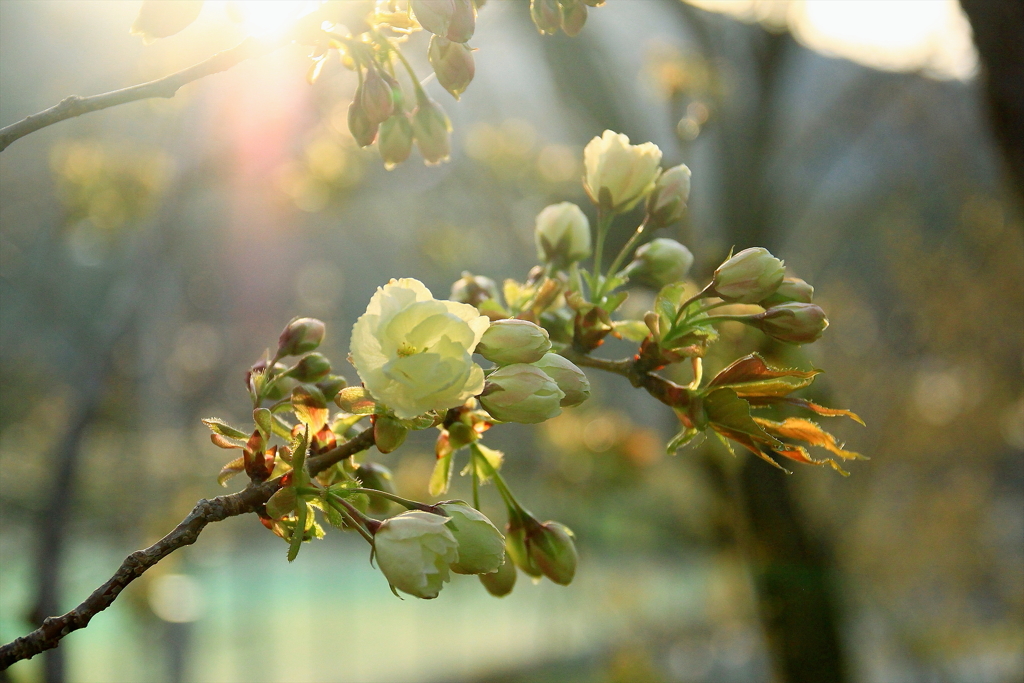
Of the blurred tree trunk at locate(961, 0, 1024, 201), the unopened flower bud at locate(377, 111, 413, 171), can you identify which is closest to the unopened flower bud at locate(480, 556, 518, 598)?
the unopened flower bud at locate(377, 111, 413, 171)

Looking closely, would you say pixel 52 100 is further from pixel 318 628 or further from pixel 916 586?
pixel 318 628

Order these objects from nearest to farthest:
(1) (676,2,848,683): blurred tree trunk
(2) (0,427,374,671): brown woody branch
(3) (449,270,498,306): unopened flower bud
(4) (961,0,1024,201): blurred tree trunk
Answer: (2) (0,427,374,671): brown woody branch → (3) (449,270,498,306): unopened flower bud → (4) (961,0,1024,201): blurred tree trunk → (1) (676,2,848,683): blurred tree trunk

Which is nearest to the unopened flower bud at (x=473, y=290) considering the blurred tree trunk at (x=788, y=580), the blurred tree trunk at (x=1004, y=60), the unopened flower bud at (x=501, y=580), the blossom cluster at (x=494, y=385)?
the blossom cluster at (x=494, y=385)

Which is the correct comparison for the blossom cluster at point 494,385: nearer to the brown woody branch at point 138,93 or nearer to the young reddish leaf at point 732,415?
the young reddish leaf at point 732,415

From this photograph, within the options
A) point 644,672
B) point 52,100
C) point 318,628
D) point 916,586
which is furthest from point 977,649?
point 318,628

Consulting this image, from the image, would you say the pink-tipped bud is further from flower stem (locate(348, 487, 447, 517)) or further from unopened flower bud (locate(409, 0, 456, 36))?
flower stem (locate(348, 487, 447, 517))
